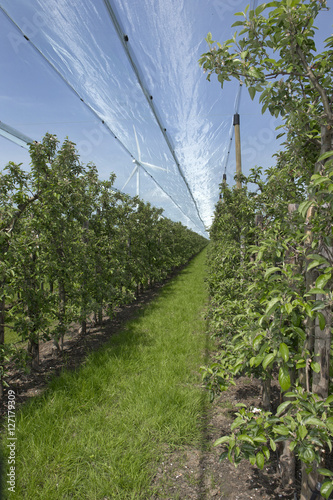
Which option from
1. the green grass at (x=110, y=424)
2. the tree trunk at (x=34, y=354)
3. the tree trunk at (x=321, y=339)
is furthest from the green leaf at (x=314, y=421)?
the tree trunk at (x=34, y=354)

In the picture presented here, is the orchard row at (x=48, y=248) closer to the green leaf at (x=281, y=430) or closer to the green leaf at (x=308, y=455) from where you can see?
the green leaf at (x=281, y=430)

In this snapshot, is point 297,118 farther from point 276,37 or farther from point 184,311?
point 184,311

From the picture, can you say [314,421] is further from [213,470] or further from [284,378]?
[213,470]

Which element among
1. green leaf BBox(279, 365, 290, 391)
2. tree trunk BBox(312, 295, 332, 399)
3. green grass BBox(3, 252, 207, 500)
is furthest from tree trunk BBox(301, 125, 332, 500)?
green grass BBox(3, 252, 207, 500)

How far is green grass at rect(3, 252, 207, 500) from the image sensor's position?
67.1 inches

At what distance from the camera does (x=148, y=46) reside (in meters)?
3.05

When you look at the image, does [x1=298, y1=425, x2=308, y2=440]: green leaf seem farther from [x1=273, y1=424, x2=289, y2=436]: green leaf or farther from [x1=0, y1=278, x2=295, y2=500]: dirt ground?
[x1=0, y1=278, x2=295, y2=500]: dirt ground

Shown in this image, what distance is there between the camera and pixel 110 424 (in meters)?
2.22

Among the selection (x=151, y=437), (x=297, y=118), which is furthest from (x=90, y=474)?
(x=297, y=118)

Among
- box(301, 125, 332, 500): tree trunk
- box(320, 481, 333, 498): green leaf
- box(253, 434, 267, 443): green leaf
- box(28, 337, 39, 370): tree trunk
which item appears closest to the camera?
A: box(320, 481, 333, 498): green leaf

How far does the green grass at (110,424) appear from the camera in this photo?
67.1 inches

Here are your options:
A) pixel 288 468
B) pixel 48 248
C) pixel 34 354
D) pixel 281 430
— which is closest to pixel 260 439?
pixel 281 430

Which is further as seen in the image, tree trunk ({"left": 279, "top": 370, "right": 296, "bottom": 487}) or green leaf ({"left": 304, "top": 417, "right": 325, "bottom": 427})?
tree trunk ({"left": 279, "top": 370, "right": 296, "bottom": 487})

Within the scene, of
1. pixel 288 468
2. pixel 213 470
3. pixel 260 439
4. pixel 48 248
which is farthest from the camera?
pixel 48 248
